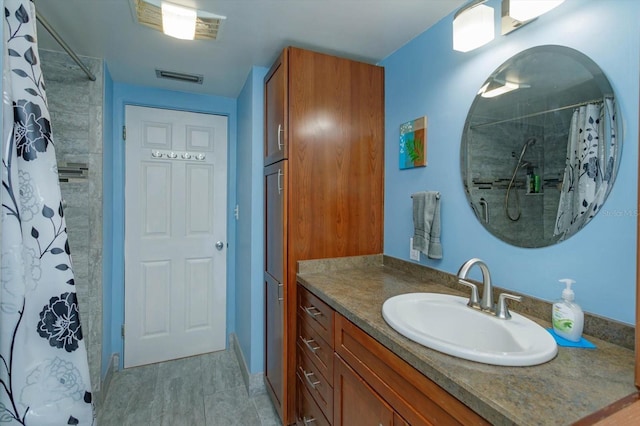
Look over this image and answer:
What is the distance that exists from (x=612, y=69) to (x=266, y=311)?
206 centimetres

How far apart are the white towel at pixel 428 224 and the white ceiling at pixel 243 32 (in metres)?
0.92

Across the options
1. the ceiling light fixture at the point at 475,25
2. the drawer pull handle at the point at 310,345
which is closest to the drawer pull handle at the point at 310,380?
the drawer pull handle at the point at 310,345

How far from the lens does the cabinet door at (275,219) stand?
175cm

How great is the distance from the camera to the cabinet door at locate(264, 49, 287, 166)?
175 cm

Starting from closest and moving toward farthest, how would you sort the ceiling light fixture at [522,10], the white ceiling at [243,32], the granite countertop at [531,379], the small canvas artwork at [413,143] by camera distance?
the granite countertop at [531,379] → the ceiling light fixture at [522,10] → the white ceiling at [243,32] → the small canvas artwork at [413,143]

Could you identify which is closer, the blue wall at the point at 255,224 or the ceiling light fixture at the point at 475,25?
the ceiling light fixture at the point at 475,25

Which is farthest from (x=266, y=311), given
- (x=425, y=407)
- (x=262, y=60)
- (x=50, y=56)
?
(x=50, y=56)

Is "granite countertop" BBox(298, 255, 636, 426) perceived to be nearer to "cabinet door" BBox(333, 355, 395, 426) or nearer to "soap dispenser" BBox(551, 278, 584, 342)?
"soap dispenser" BBox(551, 278, 584, 342)

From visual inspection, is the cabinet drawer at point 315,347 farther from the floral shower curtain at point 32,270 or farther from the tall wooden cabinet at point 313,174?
the floral shower curtain at point 32,270

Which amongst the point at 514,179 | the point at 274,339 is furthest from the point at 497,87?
the point at 274,339

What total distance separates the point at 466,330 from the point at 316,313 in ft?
2.20

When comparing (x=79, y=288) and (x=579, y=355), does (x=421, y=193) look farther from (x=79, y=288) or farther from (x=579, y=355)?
(x=79, y=288)

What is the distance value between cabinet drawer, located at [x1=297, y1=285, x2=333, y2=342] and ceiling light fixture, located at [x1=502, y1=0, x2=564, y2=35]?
137 cm

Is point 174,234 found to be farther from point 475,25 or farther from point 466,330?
point 475,25
